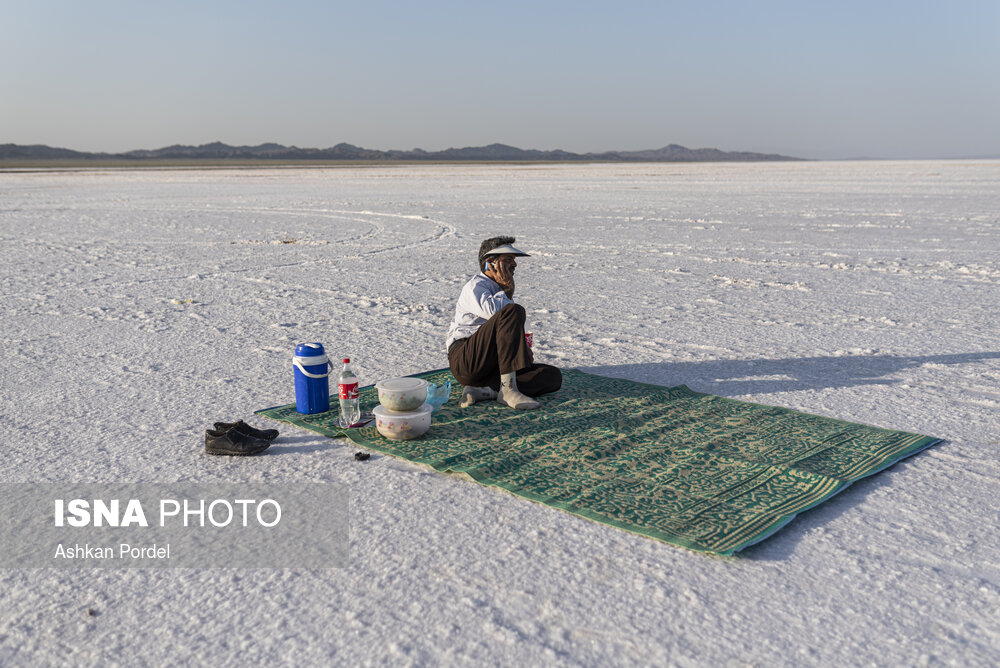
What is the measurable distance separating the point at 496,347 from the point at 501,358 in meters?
0.10

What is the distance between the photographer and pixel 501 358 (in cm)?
512

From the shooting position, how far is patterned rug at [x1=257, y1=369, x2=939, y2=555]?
366cm

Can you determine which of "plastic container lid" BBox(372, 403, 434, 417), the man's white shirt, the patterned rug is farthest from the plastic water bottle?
the man's white shirt

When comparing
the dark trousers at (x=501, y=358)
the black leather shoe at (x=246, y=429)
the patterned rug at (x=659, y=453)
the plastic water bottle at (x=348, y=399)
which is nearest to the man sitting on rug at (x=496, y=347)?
the dark trousers at (x=501, y=358)

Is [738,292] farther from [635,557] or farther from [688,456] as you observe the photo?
[635,557]

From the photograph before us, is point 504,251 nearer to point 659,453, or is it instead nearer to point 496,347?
→ point 496,347

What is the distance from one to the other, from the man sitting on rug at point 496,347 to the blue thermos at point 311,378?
0.83m

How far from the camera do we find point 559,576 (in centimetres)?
316

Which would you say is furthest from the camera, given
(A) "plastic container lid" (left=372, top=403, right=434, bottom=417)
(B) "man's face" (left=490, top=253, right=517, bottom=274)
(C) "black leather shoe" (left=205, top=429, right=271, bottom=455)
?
(B) "man's face" (left=490, top=253, right=517, bottom=274)

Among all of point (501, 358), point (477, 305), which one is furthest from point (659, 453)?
point (477, 305)

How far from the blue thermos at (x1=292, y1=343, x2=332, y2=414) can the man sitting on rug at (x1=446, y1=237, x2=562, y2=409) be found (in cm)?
83

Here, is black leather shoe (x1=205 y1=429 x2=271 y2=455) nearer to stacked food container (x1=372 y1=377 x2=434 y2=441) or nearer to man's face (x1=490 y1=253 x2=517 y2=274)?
stacked food container (x1=372 y1=377 x2=434 y2=441)

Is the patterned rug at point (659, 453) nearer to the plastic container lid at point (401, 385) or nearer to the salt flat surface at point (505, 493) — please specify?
the salt flat surface at point (505, 493)

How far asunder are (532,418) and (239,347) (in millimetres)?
2987
